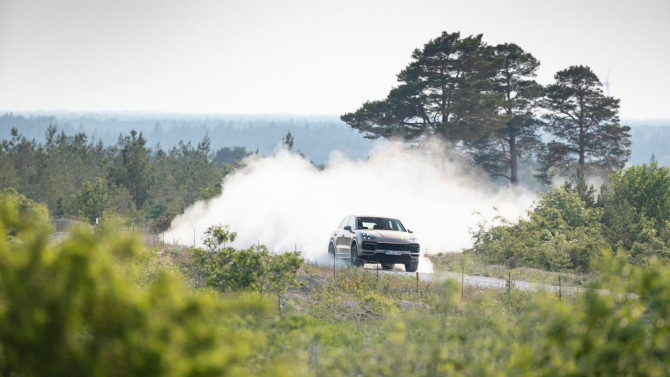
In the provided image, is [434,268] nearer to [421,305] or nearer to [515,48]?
[421,305]

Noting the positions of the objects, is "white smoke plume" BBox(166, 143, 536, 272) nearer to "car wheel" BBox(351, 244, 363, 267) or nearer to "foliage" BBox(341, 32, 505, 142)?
"foliage" BBox(341, 32, 505, 142)

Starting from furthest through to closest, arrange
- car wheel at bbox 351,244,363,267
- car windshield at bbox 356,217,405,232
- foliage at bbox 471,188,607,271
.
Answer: foliage at bbox 471,188,607,271 < car windshield at bbox 356,217,405,232 < car wheel at bbox 351,244,363,267

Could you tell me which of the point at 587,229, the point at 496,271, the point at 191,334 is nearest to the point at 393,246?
the point at 496,271

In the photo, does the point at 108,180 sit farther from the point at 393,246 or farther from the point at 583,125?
the point at 393,246

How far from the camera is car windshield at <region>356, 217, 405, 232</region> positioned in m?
28.5

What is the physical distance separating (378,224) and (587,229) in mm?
15406

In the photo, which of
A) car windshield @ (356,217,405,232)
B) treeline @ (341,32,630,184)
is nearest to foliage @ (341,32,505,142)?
treeline @ (341,32,630,184)

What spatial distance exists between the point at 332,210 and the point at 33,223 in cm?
3960

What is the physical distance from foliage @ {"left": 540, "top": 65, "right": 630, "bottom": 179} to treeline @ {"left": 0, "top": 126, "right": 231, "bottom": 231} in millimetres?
25922

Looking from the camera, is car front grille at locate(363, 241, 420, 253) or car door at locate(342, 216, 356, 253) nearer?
car front grille at locate(363, 241, 420, 253)

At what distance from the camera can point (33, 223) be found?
7.46m

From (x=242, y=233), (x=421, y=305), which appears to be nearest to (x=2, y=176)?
(x=242, y=233)

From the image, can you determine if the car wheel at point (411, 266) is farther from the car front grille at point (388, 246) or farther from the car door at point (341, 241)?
the car door at point (341, 241)

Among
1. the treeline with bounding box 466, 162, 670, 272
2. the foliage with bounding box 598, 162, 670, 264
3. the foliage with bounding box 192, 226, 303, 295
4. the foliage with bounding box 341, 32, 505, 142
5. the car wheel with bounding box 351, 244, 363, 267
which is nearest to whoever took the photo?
the foliage with bounding box 192, 226, 303, 295
